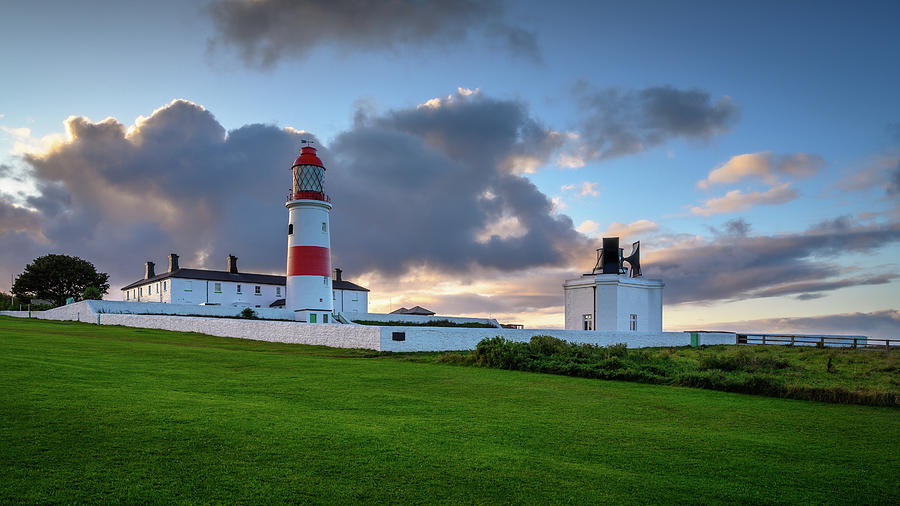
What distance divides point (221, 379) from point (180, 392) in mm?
2587

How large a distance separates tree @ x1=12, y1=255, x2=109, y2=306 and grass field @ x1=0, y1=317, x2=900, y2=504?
6414 cm

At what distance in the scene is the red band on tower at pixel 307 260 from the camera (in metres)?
42.1

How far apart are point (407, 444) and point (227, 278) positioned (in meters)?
56.0

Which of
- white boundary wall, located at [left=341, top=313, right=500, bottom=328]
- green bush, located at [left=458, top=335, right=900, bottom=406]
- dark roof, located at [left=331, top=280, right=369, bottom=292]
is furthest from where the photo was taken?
dark roof, located at [left=331, top=280, right=369, bottom=292]

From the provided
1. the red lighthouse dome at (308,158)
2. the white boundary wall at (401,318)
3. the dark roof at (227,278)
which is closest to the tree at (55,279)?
the dark roof at (227,278)

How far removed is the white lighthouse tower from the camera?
4200cm

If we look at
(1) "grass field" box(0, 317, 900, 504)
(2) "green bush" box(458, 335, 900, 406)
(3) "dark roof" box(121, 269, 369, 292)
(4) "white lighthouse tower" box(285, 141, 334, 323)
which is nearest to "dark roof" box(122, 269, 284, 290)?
(3) "dark roof" box(121, 269, 369, 292)

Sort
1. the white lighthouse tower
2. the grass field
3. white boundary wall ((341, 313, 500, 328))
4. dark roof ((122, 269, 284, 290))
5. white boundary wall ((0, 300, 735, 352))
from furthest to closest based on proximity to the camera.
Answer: dark roof ((122, 269, 284, 290)) < white boundary wall ((341, 313, 500, 328)) < the white lighthouse tower < white boundary wall ((0, 300, 735, 352)) < the grass field

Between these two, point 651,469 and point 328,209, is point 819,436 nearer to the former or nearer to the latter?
point 651,469

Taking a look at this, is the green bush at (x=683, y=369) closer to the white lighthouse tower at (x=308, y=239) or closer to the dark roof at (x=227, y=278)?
the white lighthouse tower at (x=308, y=239)

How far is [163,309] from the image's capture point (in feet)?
151

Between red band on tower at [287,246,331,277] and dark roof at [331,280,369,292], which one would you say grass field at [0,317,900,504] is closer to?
red band on tower at [287,246,331,277]

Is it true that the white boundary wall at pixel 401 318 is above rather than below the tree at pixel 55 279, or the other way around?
below

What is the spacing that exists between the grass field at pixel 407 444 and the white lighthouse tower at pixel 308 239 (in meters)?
28.9
